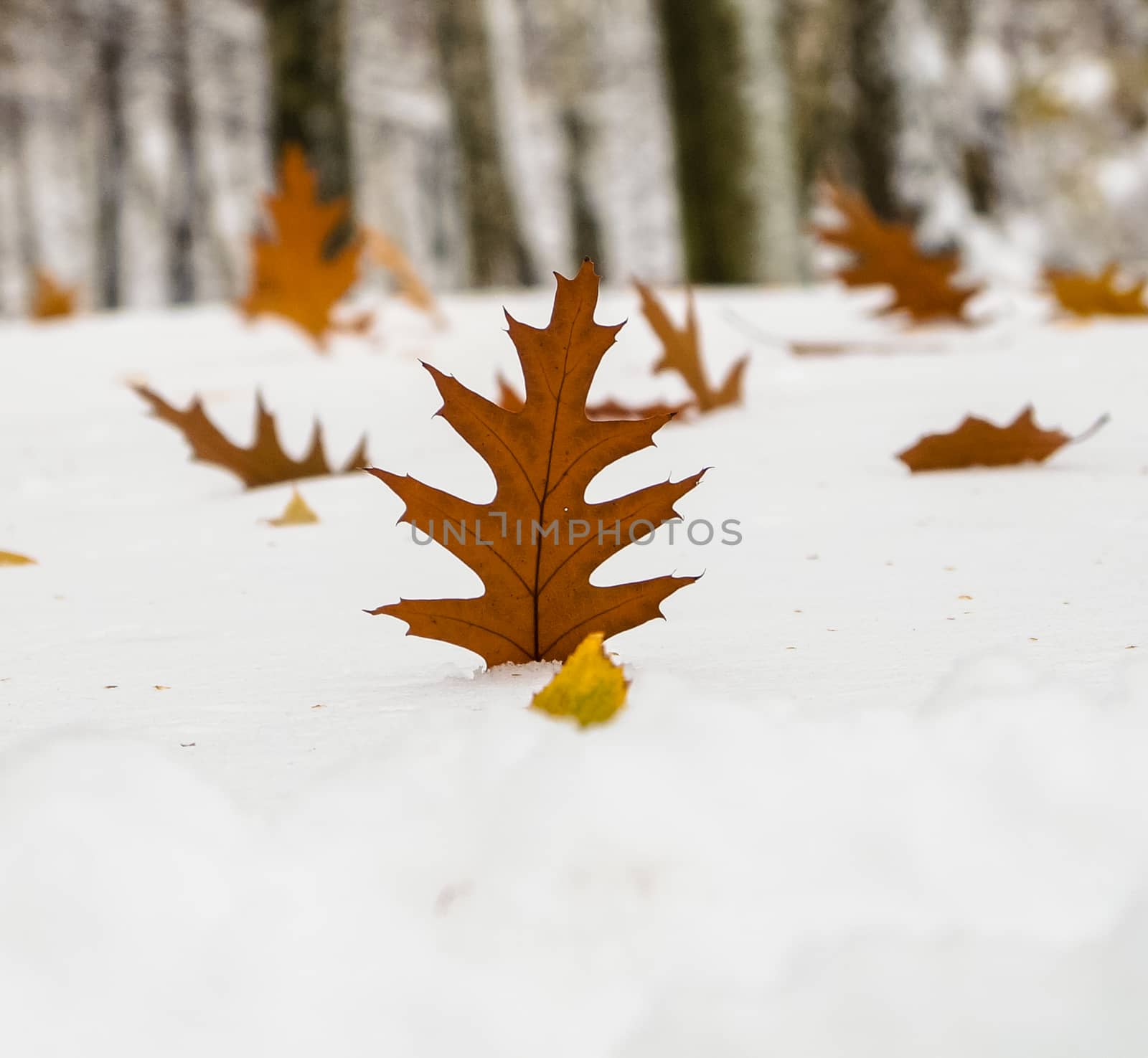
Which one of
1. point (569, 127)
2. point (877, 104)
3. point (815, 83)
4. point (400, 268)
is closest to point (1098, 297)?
point (400, 268)

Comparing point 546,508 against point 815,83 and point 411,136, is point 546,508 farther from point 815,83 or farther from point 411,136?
point 411,136

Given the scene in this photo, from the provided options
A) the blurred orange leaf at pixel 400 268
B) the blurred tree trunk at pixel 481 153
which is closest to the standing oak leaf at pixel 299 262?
the blurred orange leaf at pixel 400 268

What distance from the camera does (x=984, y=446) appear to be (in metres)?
1.56

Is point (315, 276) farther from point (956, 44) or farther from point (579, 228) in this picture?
point (579, 228)

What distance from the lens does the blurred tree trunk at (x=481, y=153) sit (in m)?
9.41

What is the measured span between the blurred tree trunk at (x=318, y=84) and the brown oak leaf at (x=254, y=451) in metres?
4.13

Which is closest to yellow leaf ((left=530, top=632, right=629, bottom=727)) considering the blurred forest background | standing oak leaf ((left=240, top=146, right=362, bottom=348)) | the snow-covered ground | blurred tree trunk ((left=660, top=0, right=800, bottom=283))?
the snow-covered ground

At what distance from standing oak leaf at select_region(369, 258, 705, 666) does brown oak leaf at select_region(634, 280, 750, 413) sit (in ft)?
3.63

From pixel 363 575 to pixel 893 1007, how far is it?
2.87 feet

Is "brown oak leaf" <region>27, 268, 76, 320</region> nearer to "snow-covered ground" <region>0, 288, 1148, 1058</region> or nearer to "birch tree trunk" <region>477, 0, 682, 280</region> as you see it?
"birch tree trunk" <region>477, 0, 682, 280</region>

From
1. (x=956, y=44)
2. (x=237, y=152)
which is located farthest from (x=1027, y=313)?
(x=237, y=152)

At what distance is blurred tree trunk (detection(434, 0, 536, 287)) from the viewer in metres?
9.41

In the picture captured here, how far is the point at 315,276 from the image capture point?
3160 millimetres

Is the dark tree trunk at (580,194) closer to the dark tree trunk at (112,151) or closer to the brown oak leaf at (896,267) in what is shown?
the dark tree trunk at (112,151)
